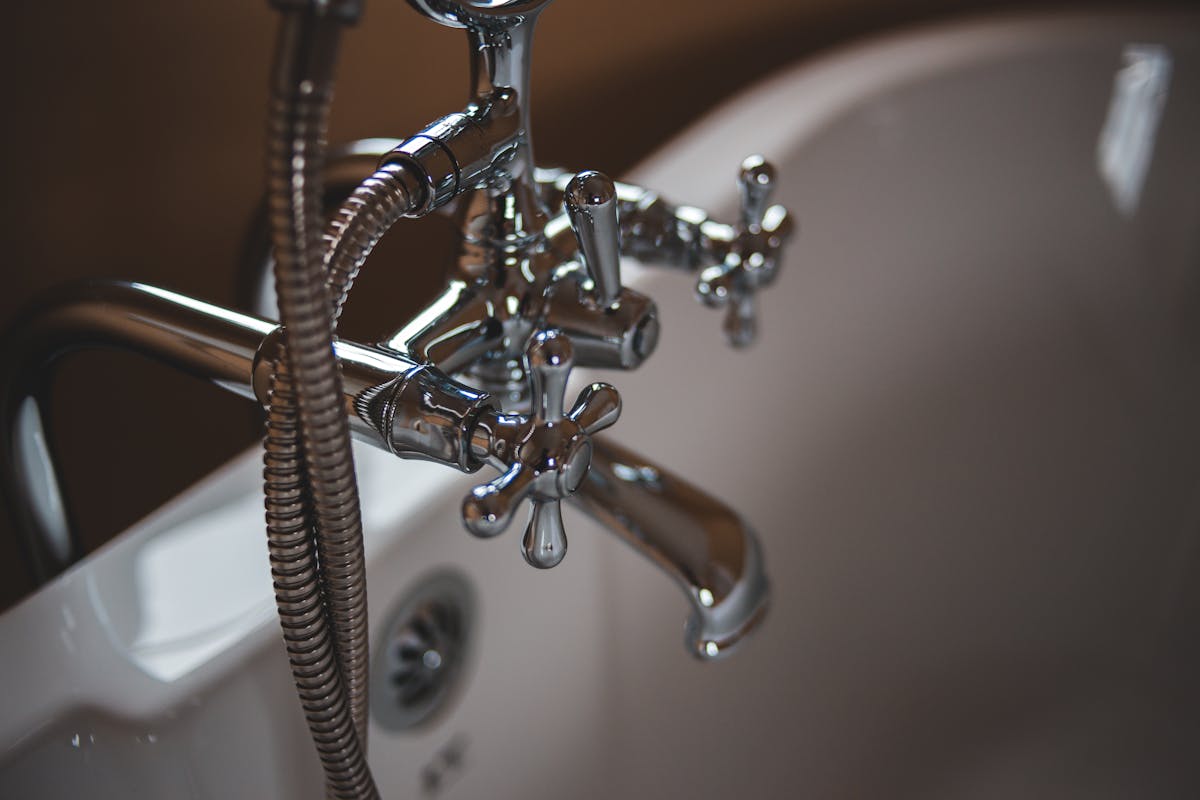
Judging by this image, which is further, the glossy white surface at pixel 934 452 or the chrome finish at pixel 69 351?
the glossy white surface at pixel 934 452

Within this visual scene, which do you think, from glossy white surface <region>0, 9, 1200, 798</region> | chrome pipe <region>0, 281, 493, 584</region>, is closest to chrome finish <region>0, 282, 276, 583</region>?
chrome pipe <region>0, 281, 493, 584</region>

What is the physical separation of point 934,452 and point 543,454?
0.66m

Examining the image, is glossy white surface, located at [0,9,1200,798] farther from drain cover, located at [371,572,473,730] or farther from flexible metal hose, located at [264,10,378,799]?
flexible metal hose, located at [264,10,378,799]

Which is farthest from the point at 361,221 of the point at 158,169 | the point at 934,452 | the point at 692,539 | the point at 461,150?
the point at 934,452

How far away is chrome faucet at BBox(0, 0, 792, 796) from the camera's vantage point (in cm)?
27

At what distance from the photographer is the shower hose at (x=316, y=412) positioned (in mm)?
219

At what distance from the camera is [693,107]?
40.4 inches

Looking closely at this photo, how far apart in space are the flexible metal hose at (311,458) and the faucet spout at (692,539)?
4.1 inches

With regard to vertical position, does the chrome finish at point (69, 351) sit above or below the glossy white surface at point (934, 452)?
above

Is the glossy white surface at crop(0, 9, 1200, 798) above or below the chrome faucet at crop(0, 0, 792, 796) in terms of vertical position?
below

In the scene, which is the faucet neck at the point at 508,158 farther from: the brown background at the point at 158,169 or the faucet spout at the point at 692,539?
the brown background at the point at 158,169

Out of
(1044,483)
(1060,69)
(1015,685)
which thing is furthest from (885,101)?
(1015,685)

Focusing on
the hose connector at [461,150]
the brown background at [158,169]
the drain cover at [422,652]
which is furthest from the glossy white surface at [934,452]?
the hose connector at [461,150]

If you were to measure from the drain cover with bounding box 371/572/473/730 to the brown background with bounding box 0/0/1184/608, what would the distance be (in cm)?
13
